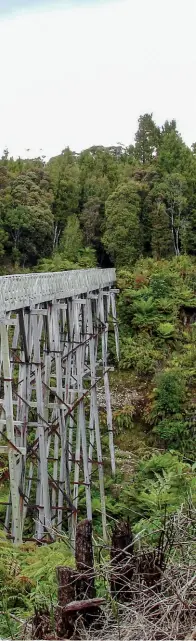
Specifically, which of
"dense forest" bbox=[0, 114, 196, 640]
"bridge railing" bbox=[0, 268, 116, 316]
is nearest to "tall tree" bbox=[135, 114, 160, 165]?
"dense forest" bbox=[0, 114, 196, 640]

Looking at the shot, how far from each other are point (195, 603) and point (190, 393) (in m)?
16.4

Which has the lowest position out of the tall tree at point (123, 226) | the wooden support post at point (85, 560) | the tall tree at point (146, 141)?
the wooden support post at point (85, 560)

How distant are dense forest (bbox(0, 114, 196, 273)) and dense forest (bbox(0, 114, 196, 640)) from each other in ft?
0.20

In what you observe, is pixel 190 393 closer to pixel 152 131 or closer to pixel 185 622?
pixel 185 622

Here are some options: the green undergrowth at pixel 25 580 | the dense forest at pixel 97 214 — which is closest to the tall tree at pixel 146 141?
the dense forest at pixel 97 214

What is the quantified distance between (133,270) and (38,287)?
16.3m

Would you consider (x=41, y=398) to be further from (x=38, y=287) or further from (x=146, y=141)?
(x=146, y=141)

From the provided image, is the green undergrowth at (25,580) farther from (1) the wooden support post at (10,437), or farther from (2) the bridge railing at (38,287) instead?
(2) the bridge railing at (38,287)

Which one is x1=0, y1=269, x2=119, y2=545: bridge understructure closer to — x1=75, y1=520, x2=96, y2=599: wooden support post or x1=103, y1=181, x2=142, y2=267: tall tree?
x1=75, y1=520, x2=96, y2=599: wooden support post

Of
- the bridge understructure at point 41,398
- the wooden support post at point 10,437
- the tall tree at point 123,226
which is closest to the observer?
the wooden support post at point 10,437

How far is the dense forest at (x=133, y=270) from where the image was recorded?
11797 millimetres

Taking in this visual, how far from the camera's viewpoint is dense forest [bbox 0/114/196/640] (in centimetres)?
1180

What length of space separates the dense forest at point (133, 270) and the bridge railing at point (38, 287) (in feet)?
9.32

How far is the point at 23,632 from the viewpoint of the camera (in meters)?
4.02
